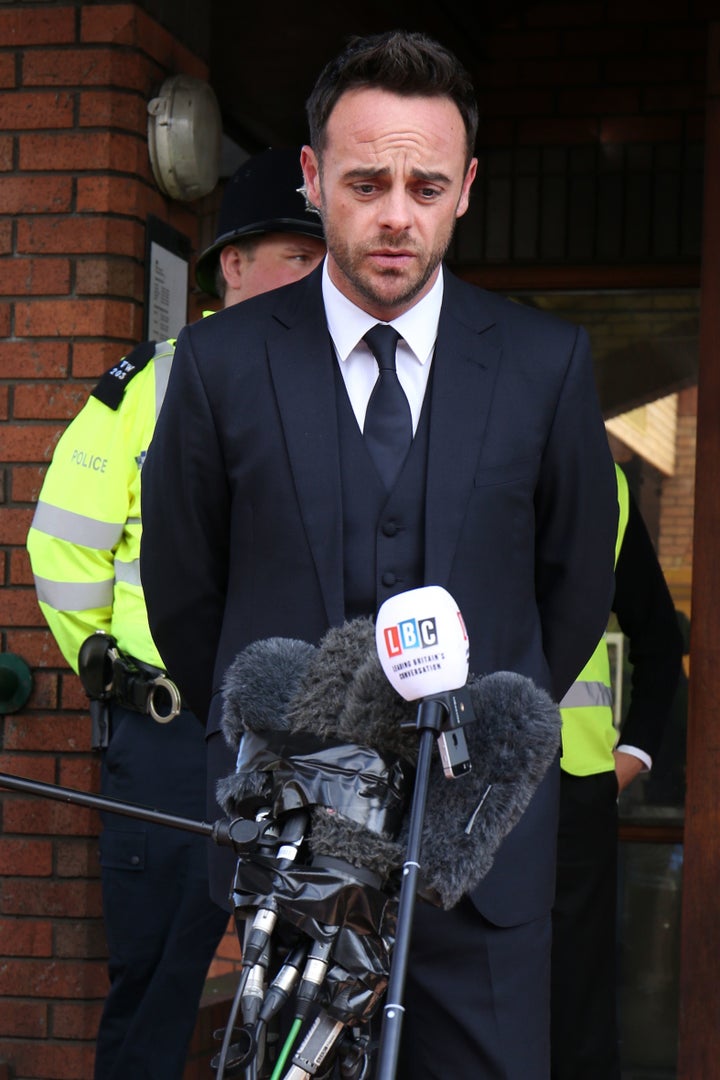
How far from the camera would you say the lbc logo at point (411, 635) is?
204 centimetres

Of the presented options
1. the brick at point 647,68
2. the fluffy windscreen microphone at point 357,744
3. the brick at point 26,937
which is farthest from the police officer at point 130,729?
the brick at point 647,68

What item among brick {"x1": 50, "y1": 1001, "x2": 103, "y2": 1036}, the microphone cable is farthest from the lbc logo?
brick {"x1": 50, "y1": 1001, "x2": 103, "y2": 1036}

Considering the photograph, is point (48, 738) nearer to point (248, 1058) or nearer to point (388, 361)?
point (388, 361)

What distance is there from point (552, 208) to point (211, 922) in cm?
317

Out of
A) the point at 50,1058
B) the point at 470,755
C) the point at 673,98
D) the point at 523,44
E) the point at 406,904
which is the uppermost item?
the point at 523,44

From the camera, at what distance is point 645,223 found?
5.91 metres

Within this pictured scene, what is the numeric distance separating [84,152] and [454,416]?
80.7 inches

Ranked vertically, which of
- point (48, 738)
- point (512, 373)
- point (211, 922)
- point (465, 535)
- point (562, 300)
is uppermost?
point (562, 300)

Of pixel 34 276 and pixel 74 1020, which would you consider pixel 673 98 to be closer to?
pixel 34 276

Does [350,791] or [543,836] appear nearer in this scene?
[350,791]

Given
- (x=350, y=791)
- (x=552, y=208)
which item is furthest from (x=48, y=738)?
(x=552, y=208)

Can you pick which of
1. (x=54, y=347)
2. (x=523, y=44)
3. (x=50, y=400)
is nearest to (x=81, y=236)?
(x=54, y=347)

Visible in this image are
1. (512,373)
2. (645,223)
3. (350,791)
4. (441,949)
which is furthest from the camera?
(645,223)

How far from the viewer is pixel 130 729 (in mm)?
A: 3783
